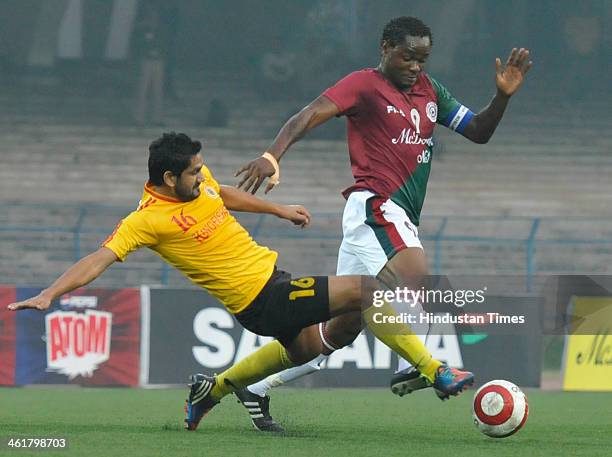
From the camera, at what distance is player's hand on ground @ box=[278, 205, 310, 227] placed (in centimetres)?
716

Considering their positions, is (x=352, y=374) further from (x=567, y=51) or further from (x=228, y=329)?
(x=567, y=51)

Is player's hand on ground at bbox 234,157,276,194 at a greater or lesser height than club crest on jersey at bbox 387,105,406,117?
lesser

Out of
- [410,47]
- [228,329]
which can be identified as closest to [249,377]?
[410,47]

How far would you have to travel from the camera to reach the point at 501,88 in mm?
7770

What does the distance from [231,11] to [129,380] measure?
1367cm

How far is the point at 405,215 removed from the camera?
25.4 ft

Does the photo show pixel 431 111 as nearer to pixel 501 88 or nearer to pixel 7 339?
pixel 501 88

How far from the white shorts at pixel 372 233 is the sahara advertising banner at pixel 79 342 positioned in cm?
495

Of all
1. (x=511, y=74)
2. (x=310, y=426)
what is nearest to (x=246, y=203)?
(x=310, y=426)

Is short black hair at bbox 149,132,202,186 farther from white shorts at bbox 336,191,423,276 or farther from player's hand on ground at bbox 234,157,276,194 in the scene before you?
white shorts at bbox 336,191,423,276

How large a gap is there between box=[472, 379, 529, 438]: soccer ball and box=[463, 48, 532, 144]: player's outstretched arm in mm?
1801

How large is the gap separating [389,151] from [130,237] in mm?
1676

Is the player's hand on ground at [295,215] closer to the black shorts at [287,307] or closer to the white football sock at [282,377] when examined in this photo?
the black shorts at [287,307]

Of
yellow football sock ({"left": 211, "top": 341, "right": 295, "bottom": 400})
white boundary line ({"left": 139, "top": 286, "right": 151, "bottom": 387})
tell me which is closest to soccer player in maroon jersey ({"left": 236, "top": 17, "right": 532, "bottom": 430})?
yellow football sock ({"left": 211, "top": 341, "right": 295, "bottom": 400})
